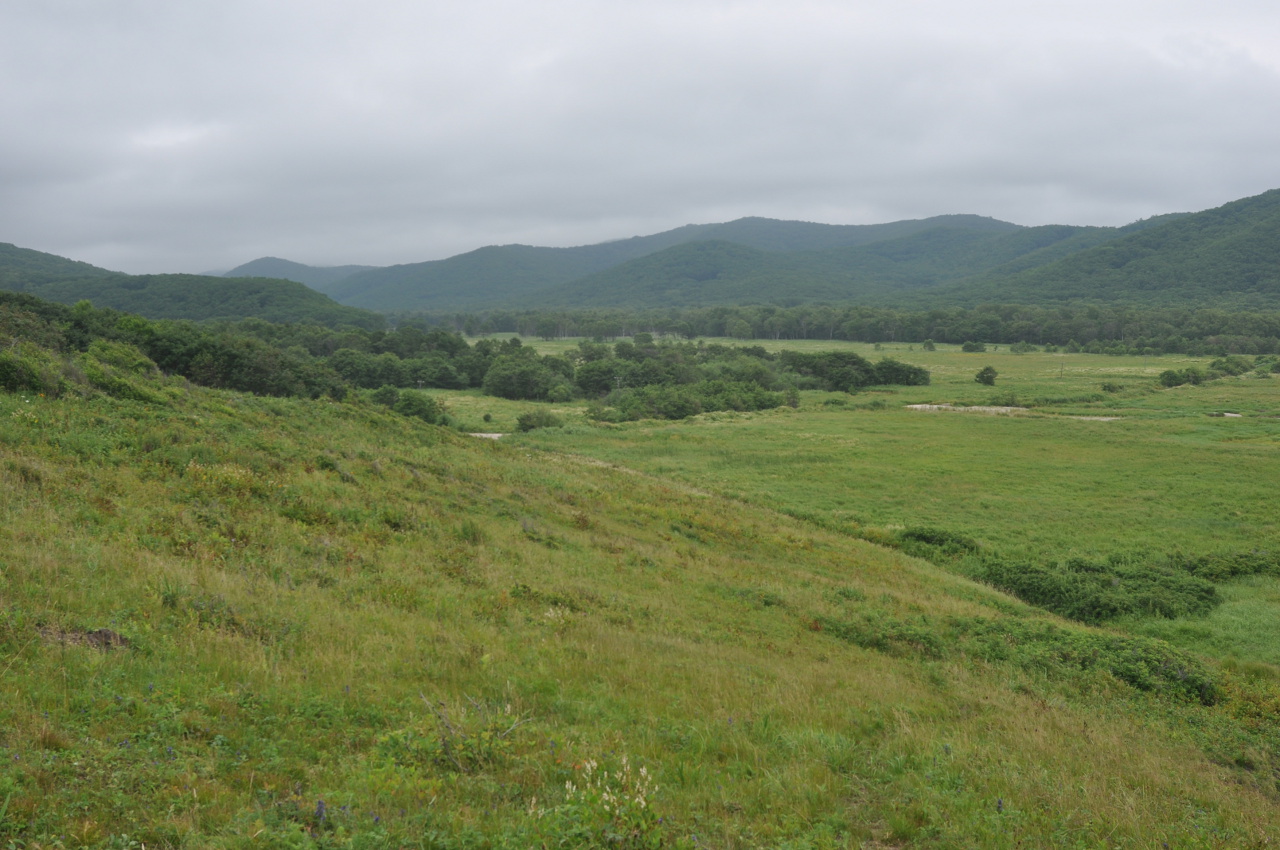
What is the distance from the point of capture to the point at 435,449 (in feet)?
102

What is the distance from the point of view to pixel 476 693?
7746mm

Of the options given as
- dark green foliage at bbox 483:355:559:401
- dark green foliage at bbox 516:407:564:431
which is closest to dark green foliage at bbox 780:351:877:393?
dark green foliage at bbox 483:355:559:401

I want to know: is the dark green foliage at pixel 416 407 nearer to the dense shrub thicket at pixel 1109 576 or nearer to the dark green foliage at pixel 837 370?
the dense shrub thicket at pixel 1109 576

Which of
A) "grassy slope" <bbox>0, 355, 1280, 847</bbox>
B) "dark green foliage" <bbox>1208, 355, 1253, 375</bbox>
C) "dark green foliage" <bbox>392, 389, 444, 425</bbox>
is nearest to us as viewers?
"grassy slope" <bbox>0, 355, 1280, 847</bbox>

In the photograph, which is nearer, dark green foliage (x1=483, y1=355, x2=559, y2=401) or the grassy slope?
the grassy slope

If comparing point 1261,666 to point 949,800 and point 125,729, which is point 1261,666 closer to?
point 949,800

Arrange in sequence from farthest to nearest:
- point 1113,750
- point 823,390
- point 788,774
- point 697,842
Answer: point 823,390 < point 1113,750 < point 788,774 < point 697,842

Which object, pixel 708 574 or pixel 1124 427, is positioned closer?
pixel 708 574

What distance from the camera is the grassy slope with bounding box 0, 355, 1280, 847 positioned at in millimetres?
5219

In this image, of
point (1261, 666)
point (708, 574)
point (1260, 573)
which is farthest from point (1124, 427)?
point (708, 574)

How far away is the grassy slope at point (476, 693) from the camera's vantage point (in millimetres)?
5219

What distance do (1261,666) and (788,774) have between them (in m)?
15.2

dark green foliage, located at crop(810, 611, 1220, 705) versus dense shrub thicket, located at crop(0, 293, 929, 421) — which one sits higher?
dense shrub thicket, located at crop(0, 293, 929, 421)

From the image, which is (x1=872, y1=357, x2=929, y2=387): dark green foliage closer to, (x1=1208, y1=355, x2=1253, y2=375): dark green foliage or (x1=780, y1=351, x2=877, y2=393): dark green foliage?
(x1=780, y1=351, x2=877, y2=393): dark green foliage
